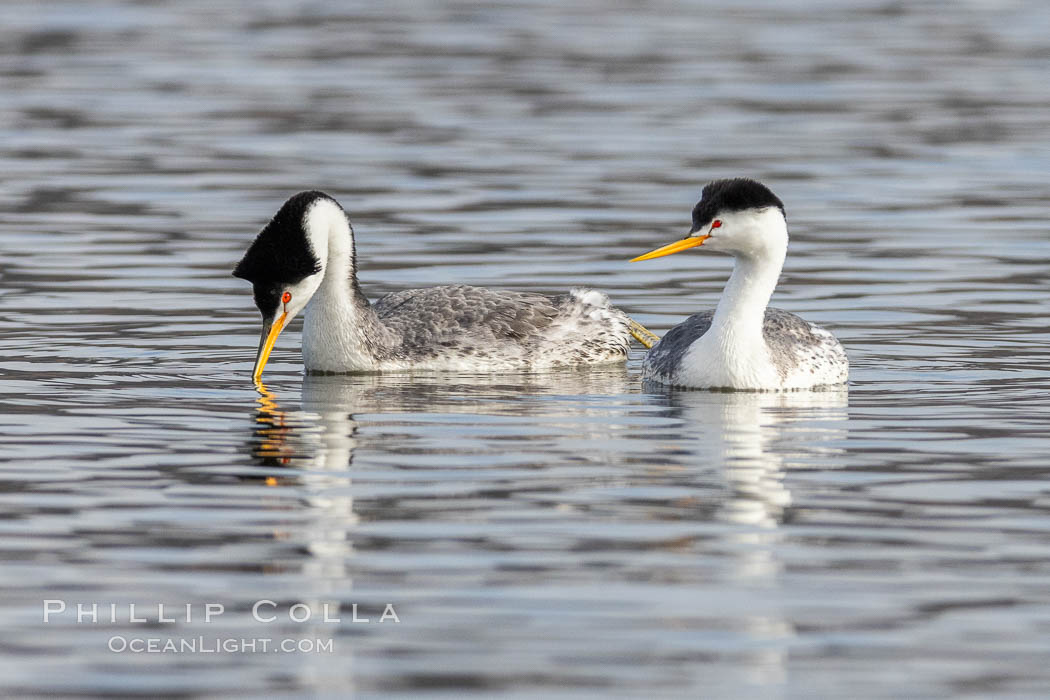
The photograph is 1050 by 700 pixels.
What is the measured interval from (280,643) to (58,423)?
5.23m

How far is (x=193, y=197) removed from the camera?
2536cm

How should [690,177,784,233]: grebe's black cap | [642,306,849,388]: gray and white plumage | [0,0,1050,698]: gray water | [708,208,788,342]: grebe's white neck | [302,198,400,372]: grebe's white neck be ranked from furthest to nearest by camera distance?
[302,198,400,372]: grebe's white neck → [642,306,849,388]: gray and white plumage → [708,208,788,342]: grebe's white neck → [690,177,784,233]: grebe's black cap → [0,0,1050,698]: gray water

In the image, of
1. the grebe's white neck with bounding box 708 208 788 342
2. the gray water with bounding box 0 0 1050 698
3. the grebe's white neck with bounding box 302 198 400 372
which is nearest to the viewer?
the gray water with bounding box 0 0 1050 698

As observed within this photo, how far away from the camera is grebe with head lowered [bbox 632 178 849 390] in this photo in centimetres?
1506

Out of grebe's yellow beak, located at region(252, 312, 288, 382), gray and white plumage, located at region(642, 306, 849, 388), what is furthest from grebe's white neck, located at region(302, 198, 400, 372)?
gray and white plumage, located at region(642, 306, 849, 388)

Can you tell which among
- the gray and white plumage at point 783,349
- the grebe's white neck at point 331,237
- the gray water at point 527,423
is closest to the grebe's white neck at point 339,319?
the grebe's white neck at point 331,237

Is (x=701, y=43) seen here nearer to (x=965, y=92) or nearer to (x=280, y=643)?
(x=965, y=92)

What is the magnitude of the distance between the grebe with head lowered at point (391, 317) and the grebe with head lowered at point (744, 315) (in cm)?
175

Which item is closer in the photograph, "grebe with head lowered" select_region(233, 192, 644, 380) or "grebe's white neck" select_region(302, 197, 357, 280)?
"grebe with head lowered" select_region(233, 192, 644, 380)

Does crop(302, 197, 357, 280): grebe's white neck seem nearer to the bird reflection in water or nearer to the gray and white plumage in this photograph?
the gray and white plumage

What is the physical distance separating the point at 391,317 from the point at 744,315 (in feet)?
10.0

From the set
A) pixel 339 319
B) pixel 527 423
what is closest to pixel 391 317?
pixel 339 319

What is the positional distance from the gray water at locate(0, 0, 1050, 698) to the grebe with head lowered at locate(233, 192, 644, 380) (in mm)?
318

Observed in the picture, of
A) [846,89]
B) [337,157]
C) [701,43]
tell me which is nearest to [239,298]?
[337,157]
